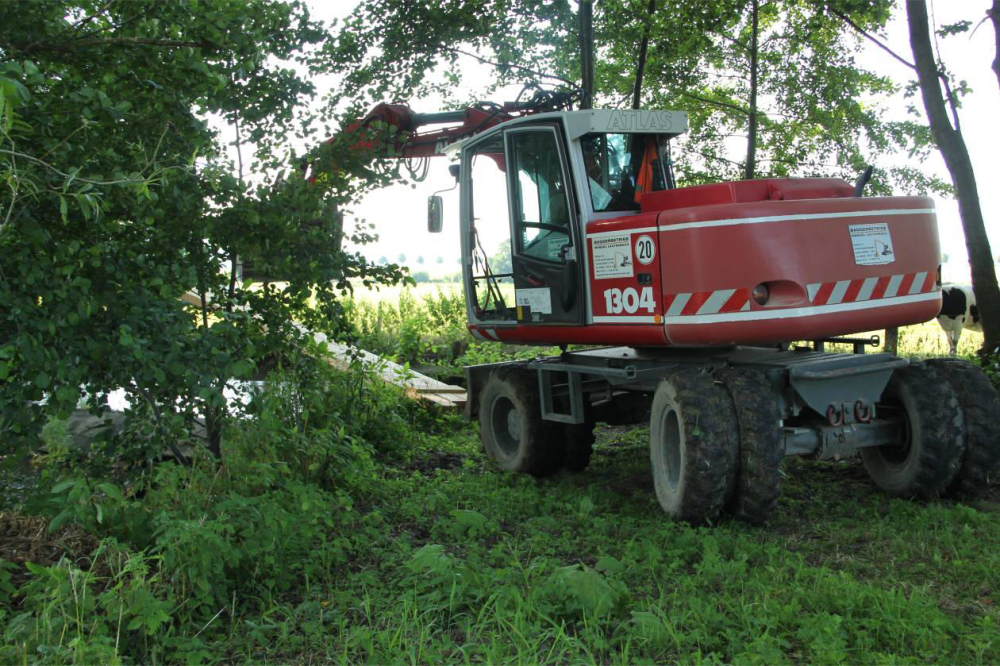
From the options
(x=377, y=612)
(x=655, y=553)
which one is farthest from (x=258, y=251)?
(x=655, y=553)

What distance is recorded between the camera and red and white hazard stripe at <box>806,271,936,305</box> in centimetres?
532

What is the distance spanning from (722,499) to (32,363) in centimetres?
383

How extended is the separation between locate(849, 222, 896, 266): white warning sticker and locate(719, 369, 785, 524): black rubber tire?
975mm

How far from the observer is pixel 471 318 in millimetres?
7727

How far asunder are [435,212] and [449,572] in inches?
154

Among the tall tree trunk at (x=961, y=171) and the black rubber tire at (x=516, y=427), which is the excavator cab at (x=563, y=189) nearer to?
the black rubber tire at (x=516, y=427)

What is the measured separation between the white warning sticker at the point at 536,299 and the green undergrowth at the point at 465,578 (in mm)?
1455

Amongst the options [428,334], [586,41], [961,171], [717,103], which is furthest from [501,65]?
[961,171]

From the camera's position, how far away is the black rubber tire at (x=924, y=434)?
5.68 meters

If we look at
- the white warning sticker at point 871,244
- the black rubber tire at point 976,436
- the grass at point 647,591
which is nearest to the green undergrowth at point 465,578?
the grass at point 647,591

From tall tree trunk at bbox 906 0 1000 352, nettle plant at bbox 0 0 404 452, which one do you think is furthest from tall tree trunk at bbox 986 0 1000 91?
nettle plant at bbox 0 0 404 452

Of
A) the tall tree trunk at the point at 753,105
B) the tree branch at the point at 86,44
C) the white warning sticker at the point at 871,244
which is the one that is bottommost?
the white warning sticker at the point at 871,244

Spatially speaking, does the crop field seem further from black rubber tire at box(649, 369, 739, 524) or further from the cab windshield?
the cab windshield

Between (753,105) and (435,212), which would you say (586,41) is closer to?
(753,105)
